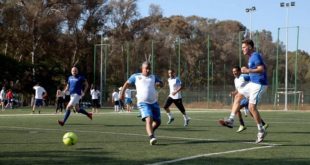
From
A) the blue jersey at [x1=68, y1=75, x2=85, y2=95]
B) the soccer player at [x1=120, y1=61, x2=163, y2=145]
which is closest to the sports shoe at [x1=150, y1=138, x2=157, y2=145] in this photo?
the soccer player at [x1=120, y1=61, x2=163, y2=145]

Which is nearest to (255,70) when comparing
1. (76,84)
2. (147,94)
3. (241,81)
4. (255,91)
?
(255,91)

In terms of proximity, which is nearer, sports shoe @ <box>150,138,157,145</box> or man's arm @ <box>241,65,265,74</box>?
sports shoe @ <box>150,138,157,145</box>

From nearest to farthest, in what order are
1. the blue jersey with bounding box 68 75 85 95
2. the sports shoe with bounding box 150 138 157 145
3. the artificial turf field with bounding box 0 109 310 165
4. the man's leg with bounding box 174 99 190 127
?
the artificial turf field with bounding box 0 109 310 165
the sports shoe with bounding box 150 138 157 145
the blue jersey with bounding box 68 75 85 95
the man's leg with bounding box 174 99 190 127

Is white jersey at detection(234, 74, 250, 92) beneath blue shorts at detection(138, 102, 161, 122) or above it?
above

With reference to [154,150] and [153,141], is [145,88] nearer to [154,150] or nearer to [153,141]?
[153,141]

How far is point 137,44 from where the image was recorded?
69.2 m

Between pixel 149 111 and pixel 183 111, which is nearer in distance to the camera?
pixel 149 111

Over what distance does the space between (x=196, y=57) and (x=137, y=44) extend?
10.4m

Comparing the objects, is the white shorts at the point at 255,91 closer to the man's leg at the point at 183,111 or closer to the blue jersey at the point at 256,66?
the blue jersey at the point at 256,66

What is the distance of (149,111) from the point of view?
37.4 feet

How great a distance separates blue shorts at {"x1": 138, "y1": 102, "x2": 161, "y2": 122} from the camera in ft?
37.2

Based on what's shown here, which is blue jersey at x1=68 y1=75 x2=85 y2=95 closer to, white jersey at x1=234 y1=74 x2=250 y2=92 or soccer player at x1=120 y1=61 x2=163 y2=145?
white jersey at x1=234 y1=74 x2=250 y2=92

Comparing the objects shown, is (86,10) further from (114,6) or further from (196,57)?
(196,57)

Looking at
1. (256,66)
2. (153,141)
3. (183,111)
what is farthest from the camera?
(183,111)
